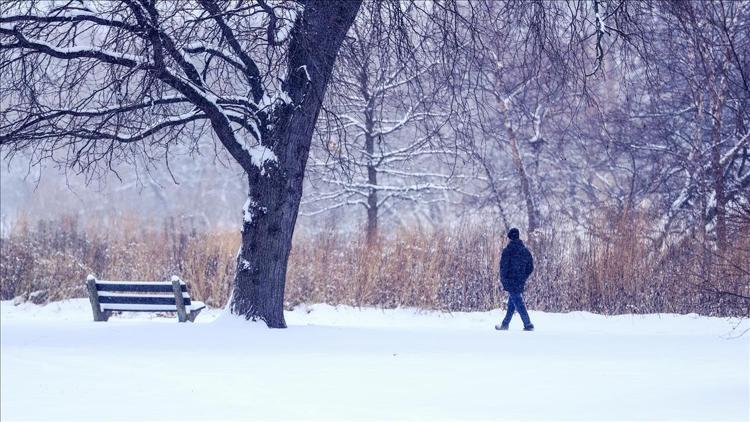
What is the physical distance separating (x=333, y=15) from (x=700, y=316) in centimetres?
793

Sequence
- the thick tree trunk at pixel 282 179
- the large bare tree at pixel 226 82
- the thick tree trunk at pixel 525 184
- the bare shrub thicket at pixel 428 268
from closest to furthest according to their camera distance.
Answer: the large bare tree at pixel 226 82 < the thick tree trunk at pixel 282 179 < the bare shrub thicket at pixel 428 268 < the thick tree trunk at pixel 525 184

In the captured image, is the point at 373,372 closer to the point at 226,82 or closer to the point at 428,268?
the point at 226,82

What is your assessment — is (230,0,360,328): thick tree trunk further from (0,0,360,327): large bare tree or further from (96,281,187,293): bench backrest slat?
(96,281,187,293): bench backrest slat

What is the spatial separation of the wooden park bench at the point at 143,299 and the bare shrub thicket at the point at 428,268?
409cm

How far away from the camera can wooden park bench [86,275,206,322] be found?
13602mm

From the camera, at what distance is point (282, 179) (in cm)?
1176

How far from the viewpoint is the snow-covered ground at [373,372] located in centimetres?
762

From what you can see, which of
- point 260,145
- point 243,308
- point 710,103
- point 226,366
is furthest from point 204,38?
point 710,103

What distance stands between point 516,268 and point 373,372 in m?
4.35

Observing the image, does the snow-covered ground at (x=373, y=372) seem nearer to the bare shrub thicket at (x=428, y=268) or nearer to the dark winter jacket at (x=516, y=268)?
the dark winter jacket at (x=516, y=268)

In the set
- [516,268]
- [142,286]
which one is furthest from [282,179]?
[516,268]

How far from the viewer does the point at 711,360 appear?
10.0 meters

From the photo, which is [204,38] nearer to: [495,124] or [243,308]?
[243,308]

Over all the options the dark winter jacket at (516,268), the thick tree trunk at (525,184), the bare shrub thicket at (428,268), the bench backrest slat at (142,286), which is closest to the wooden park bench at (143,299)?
the bench backrest slat at (142,286)
